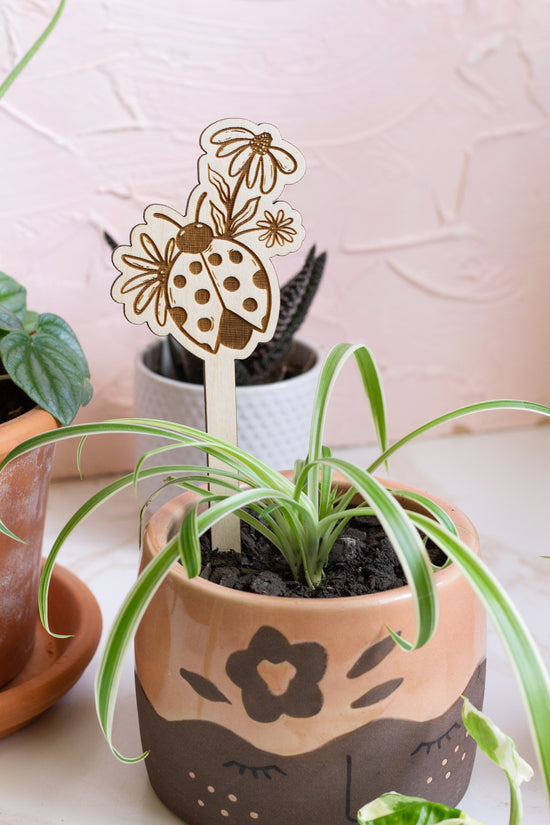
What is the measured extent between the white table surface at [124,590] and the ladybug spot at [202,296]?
0.31 meters

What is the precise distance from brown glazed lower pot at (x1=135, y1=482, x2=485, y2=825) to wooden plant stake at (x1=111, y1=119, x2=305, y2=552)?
129 millimetres

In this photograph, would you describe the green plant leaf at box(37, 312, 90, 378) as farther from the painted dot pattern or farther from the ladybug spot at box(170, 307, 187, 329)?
the painted dot pattern

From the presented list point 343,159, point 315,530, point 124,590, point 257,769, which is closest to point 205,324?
point 315,530

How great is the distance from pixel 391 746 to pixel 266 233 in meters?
0.29

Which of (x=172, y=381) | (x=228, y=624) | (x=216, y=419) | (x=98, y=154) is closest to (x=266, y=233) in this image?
(x=216, y=419)

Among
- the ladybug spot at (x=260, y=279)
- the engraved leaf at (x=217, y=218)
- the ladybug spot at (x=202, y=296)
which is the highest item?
the engraved leaf at (x=217, y=218)

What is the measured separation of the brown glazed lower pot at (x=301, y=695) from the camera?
422 mm

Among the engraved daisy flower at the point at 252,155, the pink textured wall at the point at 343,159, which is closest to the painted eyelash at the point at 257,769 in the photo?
the engraved daisy flower at the point at 252,155

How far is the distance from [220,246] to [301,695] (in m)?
0.25

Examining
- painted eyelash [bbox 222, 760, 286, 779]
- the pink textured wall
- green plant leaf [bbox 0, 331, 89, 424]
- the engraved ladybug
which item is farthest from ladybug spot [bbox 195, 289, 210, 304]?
the pink textured wall

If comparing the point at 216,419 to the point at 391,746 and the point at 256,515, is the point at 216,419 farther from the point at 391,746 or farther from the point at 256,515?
the point at 391,746

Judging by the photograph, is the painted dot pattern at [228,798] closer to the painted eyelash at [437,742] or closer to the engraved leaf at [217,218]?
the painted eyelash at [437,742]

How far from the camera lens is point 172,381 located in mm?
787

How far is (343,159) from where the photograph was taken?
3.10ft
